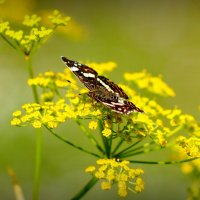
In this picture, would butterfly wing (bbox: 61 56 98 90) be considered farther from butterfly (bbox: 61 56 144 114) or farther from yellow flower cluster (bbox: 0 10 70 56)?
yellow flower cluster (bbox: 0 10 70 56)

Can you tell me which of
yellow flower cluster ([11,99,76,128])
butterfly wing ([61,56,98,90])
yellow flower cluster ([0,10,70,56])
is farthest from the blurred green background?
yellow flower cluster ([11,99,76,128])

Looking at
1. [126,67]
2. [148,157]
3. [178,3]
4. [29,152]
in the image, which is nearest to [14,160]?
[29,152]

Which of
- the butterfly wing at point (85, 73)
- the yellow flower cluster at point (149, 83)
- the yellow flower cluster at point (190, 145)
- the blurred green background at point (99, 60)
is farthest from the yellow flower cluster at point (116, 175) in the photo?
the blurred green background at point (99, 60)

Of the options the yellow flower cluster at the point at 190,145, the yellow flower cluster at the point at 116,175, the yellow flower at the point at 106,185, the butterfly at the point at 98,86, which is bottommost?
the yellow flower at the point at 106,185

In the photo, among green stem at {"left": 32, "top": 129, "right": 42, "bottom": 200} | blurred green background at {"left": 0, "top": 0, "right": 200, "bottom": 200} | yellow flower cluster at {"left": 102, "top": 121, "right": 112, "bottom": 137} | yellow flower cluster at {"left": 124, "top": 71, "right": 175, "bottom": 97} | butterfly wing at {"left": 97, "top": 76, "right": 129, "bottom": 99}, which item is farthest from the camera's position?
blurred green background at {"left": 0, "top": 0, "right": 200, "bottom": 200}

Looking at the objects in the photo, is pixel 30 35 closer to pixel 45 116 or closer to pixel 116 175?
pixel 45 116

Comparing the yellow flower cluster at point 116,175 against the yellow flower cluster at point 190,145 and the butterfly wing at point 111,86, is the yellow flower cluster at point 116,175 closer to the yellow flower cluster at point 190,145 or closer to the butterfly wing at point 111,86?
the yellow flower cluster at point 190,145

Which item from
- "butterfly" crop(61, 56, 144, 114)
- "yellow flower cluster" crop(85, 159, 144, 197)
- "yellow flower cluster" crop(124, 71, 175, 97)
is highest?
"yellow flower cluster" crop(124, 71, 175, 97)
